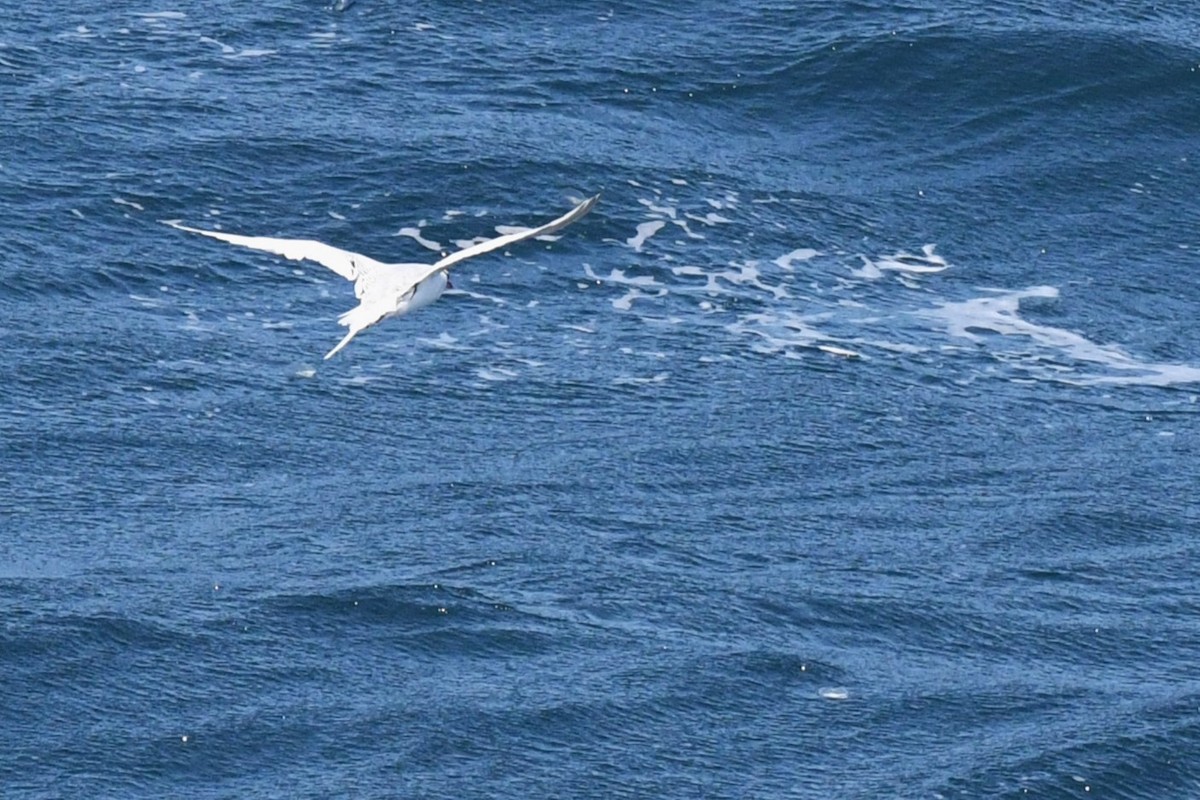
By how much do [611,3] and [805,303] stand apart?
1290 centimetres

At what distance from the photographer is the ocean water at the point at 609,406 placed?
38.4 metres

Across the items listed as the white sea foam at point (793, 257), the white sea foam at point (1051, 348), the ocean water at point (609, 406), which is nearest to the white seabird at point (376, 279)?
the ocean water at point (609, 406)

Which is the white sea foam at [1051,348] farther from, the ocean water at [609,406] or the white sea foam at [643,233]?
the white sea foam at [643,233]

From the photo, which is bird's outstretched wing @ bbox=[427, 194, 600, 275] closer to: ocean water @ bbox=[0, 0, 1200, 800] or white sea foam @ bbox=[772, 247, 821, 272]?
ocean water @ bbox=[0, 0, 1200, 800]

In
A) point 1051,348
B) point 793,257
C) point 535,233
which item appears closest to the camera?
point 535,233

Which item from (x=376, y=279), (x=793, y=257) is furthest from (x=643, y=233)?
(x=376, y=279)

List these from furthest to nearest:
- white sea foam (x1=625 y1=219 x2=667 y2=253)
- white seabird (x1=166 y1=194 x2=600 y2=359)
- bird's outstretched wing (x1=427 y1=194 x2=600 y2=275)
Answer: white sea foam (x1=625 y1=219 x2=667 y2=253), white seabird (x1=166 y1=194 x2=600 y2=359), bird's outstretched wing (x1=427 y1=194 x2=600 y2=275)

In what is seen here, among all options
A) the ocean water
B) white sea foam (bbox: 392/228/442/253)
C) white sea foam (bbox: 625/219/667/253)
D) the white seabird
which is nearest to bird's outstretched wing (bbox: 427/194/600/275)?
the white seabird

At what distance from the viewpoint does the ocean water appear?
126 feet

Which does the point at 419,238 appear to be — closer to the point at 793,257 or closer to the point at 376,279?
the point at 793,257

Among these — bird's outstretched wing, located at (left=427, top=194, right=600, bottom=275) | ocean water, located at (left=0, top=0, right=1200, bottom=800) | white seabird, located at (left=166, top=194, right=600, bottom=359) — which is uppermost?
bird's outstretched wing, located at (left=427, top=194, right=600, bottom=275)

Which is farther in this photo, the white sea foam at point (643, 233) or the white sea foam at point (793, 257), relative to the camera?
the white sea foam at point (793, 257)

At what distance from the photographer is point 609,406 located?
49.9m

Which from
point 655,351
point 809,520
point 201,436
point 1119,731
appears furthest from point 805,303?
point 1119,731
